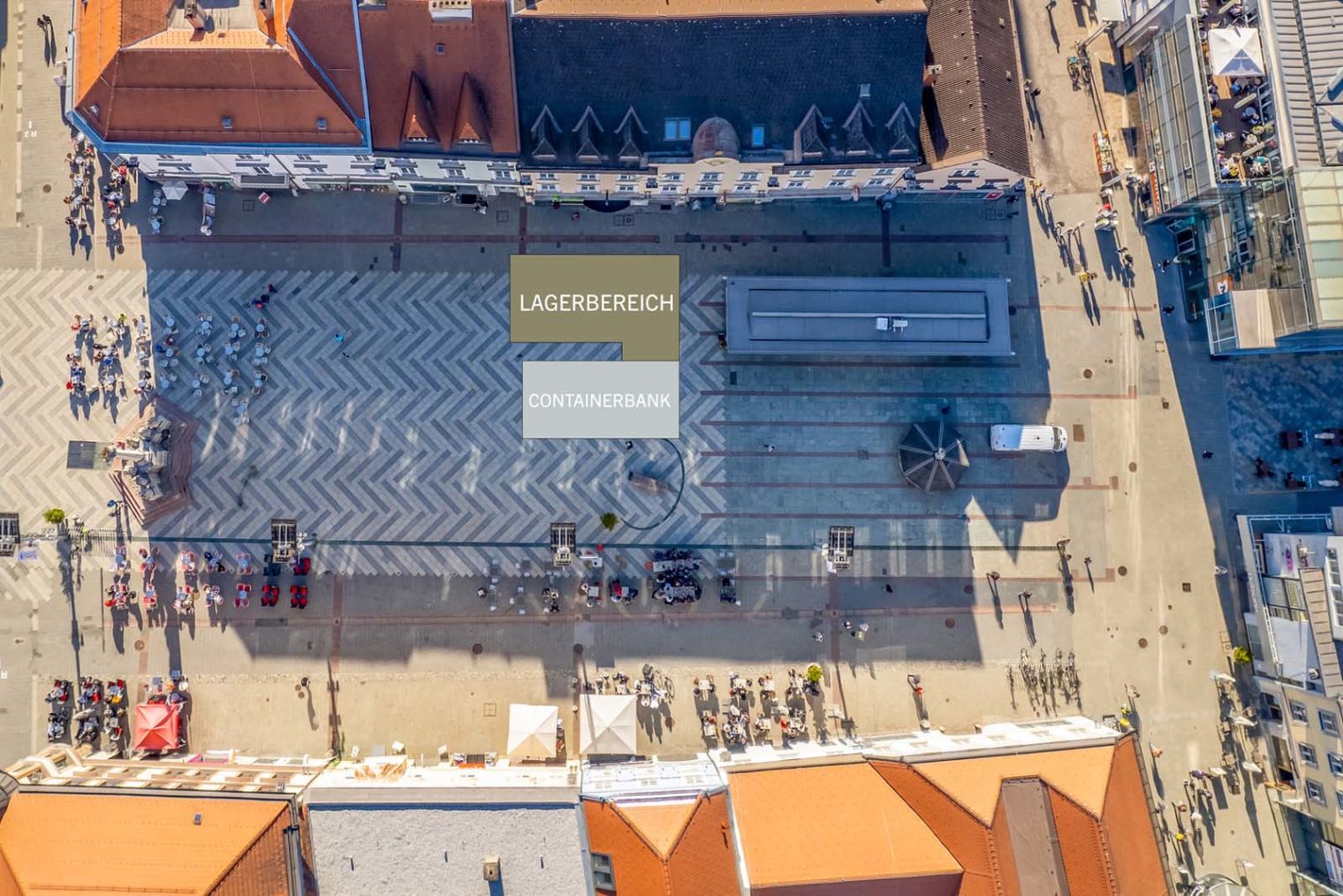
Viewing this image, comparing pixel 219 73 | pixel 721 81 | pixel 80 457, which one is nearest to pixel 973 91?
pixel 721 81

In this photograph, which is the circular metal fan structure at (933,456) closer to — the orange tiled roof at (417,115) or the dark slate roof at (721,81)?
the dark slate roof at (721,81)

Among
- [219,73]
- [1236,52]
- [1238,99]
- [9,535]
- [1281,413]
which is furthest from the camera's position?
[1281,413]

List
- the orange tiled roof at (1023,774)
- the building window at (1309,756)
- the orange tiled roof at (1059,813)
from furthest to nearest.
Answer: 1. the building window at (1309,756)
2. the orange tiled roof at (1023,774)
3. the orange tiled roof at (1059,813)

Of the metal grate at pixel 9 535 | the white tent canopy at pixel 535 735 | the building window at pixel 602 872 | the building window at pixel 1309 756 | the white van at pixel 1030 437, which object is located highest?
the white van at pixel 1030 437

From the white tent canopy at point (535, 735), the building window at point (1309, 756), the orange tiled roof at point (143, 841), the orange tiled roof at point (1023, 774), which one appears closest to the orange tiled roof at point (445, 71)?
the white tent canopy at point (535, 735)

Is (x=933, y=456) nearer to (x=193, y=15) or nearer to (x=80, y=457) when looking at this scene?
(x=193, y=15)

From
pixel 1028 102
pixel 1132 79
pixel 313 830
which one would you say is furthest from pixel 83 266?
pixel 1132 79
